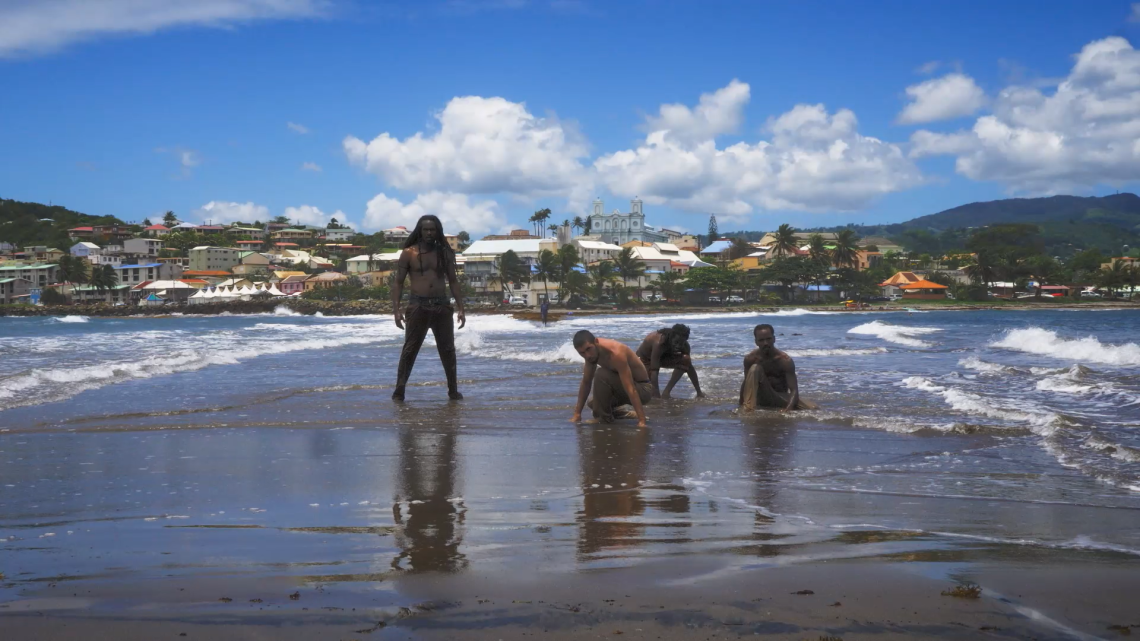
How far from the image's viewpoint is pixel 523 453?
671 cm

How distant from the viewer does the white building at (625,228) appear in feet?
572

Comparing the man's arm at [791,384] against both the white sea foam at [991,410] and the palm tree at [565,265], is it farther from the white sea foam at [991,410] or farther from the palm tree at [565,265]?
the palm tree at [565,265]

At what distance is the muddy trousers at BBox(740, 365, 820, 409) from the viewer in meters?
9.30

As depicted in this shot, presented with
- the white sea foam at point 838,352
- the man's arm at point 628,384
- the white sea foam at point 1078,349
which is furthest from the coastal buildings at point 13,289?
the man's arm at point 628,384

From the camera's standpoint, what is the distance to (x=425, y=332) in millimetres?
9891

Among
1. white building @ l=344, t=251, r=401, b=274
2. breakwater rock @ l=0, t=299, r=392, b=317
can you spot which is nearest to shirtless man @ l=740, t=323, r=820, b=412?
breakwater rock @ l=0, t=299, r=392, b=317

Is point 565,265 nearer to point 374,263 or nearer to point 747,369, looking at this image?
point 374,263

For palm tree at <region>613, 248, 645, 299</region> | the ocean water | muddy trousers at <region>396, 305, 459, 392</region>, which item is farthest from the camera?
palm tree at <region>613, 248, 645, 299</region>

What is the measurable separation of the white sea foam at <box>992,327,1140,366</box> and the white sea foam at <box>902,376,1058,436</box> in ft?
25.7

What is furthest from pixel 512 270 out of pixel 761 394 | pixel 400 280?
pixel 761 394

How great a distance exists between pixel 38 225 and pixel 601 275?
13790 cm

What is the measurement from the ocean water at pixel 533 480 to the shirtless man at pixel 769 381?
54 cm

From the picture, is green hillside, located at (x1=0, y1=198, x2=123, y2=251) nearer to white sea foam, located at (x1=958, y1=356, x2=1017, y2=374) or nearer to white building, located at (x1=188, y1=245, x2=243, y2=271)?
white building, located at (x1=188, y1=245, x2=243, y2=271)

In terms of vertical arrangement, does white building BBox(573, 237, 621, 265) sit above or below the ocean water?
above
